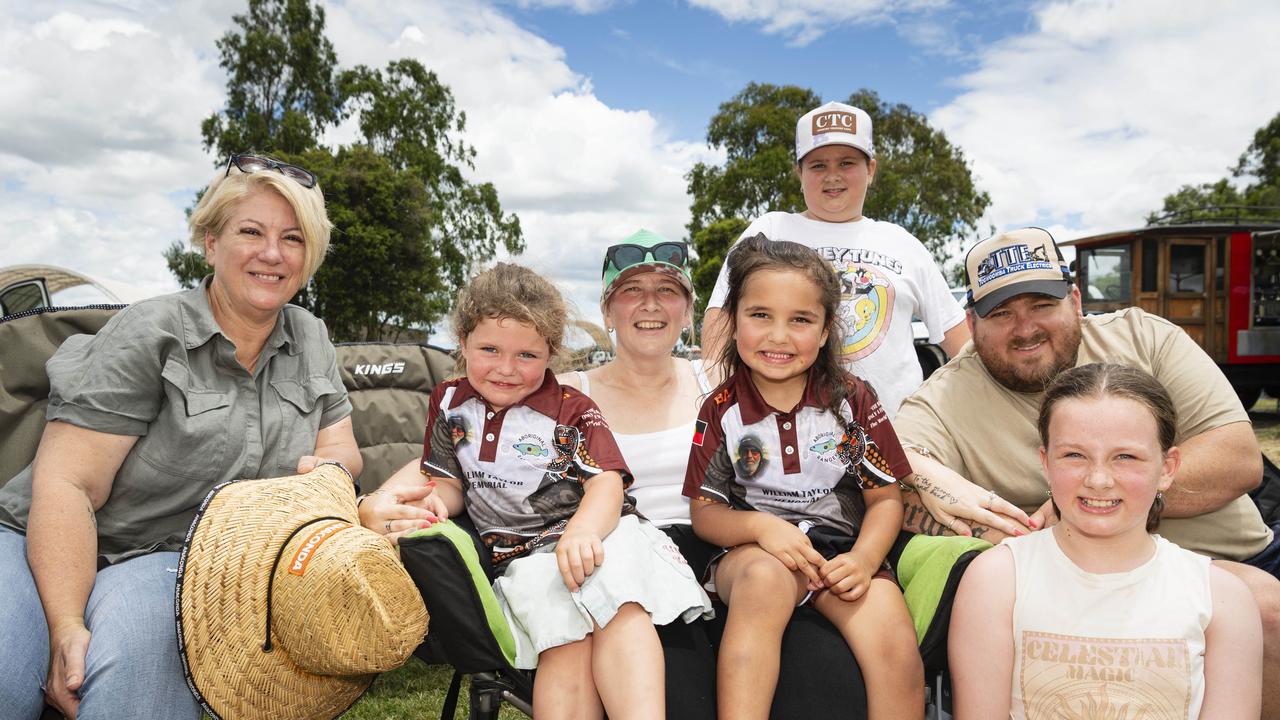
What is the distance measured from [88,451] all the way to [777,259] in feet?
6.32

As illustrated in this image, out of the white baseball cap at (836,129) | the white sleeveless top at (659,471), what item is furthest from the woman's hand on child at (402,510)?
the white baseball cap at (836,129)

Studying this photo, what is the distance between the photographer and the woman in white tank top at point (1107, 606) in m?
1.78

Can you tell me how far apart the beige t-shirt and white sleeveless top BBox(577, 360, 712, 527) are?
698 mm

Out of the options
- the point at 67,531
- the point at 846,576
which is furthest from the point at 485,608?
the point at 67,531

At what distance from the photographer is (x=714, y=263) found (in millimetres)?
19781

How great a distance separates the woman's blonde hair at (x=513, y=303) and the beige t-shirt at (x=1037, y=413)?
3.68ft

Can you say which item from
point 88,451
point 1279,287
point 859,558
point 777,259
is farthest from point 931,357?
point 1279,287

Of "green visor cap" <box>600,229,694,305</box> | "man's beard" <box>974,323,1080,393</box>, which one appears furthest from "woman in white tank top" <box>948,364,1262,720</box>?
"green visor cap" <box>600,229,694,305</box>

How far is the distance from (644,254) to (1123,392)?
1387mm

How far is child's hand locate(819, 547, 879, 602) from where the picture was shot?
2.01 meters

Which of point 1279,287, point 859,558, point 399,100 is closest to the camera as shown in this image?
point 859,558

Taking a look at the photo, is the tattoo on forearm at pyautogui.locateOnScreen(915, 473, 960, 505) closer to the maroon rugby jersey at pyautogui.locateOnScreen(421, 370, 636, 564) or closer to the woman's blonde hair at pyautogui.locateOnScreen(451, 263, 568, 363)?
the maroon rugby jersey at pyautogui.locateOnScreen(421, 370, 636, 564)

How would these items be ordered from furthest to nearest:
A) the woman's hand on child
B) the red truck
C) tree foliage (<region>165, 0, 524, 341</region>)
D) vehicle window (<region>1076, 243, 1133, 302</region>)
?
1. tree foliage (<region>165, 0, 524, 341</region>)
2. vehicle window (<region>1076, 243, 1133, 302</region>)
3. the red truck
4. the woman's hand on child

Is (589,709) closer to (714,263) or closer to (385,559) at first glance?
(385,559)
